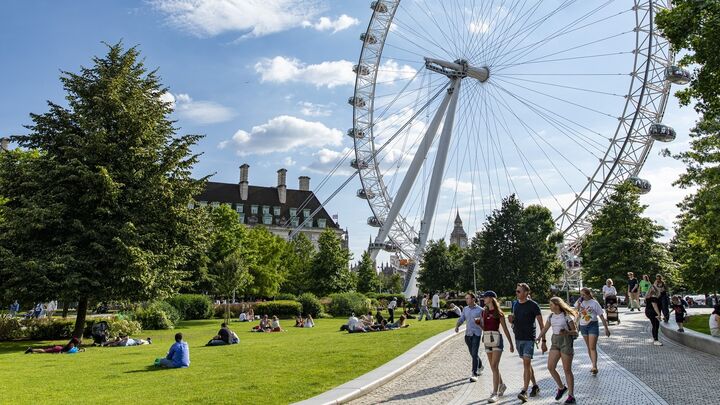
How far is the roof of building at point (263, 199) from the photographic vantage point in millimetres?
105875

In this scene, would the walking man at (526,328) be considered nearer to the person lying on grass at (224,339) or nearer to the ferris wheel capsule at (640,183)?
the person lying on grass at (224,339)

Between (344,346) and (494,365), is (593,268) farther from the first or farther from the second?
(494,365)

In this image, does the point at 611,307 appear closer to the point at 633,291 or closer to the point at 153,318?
the point at 633,291

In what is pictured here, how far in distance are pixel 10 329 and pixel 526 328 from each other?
987 inches

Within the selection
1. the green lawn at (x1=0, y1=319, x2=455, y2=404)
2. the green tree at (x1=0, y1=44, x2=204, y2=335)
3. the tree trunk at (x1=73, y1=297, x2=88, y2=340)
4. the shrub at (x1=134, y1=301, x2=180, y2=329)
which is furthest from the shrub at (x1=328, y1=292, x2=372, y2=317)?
the green lawn at (x1=0, y1=319, x2=455, y2=404)

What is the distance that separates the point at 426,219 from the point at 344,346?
3022 cm

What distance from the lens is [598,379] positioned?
1189 centimetres

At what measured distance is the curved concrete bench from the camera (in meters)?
15.1

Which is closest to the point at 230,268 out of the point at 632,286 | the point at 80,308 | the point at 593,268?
the point at 80,308

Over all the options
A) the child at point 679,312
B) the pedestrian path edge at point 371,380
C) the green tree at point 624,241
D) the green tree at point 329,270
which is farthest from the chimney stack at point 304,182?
the child at point 679,312

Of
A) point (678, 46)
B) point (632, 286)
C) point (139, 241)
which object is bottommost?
point (632, 286)

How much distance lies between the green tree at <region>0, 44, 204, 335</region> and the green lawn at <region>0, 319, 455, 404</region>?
12.2 feet

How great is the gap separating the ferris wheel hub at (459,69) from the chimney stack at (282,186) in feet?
230

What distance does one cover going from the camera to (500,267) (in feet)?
173
